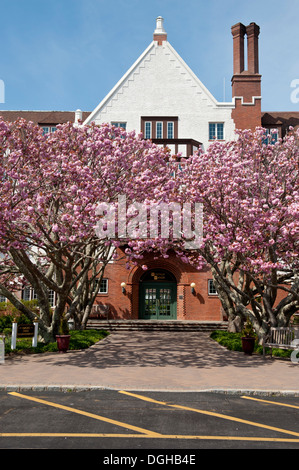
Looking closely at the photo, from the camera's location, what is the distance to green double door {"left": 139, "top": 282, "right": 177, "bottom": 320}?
3378cm

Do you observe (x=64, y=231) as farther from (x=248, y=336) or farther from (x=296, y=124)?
(x=296, y=124)

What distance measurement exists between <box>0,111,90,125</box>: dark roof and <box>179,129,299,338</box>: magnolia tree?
20010mm

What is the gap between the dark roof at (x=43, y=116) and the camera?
36.0m

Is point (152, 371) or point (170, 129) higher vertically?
point (170, 129)

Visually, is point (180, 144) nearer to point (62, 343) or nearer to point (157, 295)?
point (157, 295)

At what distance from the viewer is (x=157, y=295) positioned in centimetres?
3416

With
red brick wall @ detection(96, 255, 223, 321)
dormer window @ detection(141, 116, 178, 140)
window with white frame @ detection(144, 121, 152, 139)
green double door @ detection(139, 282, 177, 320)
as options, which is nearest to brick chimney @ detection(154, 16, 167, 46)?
dormer window @ detection(141, 116, 178, 140)

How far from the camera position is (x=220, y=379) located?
1170cm

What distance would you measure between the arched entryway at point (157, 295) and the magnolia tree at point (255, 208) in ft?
46.8

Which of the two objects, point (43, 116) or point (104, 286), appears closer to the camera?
point (104, 286)

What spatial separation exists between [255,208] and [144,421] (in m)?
9.56

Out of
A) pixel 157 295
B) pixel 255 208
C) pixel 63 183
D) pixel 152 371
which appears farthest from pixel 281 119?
pixel 152 371

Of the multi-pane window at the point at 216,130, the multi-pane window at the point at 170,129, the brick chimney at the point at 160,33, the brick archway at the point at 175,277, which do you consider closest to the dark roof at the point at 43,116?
the multi-pane window at the point at 170,129

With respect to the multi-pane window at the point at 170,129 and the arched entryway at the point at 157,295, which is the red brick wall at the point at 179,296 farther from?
the multi-pane window at the point at 170,129
